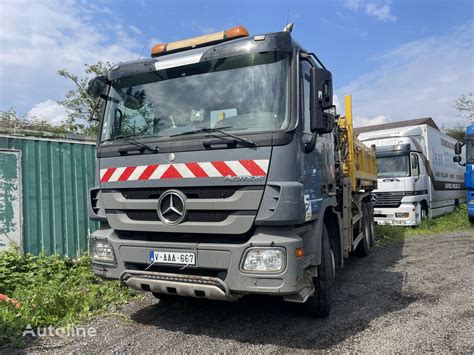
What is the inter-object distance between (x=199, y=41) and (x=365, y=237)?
5672 millimetres

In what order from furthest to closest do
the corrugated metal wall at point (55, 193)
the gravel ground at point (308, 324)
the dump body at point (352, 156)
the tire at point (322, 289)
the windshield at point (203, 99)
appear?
the dump body at point (352, 156)
the corrugated metal wall at point (55, 193)
the tire at point (322, 289)
the gravel ground at point (308, 324)
the windshield at point (203, 99)

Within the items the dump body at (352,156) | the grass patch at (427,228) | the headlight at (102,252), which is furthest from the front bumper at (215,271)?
the grass patch at (427,228)

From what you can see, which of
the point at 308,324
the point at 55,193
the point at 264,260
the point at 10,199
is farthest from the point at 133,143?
the point at 55,193

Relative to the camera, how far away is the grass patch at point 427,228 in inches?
424

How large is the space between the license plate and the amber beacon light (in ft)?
7.07

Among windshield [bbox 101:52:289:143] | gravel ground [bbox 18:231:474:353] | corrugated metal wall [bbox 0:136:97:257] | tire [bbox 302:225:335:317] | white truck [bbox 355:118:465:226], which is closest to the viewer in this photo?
windshield [bbox 101:52:289:143]

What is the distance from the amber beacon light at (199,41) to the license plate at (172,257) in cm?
216

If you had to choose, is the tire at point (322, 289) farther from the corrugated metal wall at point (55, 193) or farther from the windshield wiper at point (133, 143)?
the corrugated metal wall at point (55, 193)

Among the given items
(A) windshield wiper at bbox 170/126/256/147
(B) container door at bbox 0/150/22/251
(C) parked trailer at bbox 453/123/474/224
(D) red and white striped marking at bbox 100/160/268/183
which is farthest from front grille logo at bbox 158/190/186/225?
(C) parked trailer at bbox 453/123/474/224

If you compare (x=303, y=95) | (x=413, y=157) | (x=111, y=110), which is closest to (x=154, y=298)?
(x=111, y=110)

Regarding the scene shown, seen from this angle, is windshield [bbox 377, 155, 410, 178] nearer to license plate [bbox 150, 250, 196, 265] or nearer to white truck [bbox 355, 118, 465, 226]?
white truck [bbox 355, 118, 465, 226]

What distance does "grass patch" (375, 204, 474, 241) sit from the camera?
35.3 feet

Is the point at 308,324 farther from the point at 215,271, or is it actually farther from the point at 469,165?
the point at 469,165

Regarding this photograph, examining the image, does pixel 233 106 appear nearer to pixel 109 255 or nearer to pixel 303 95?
pixel 303 95
